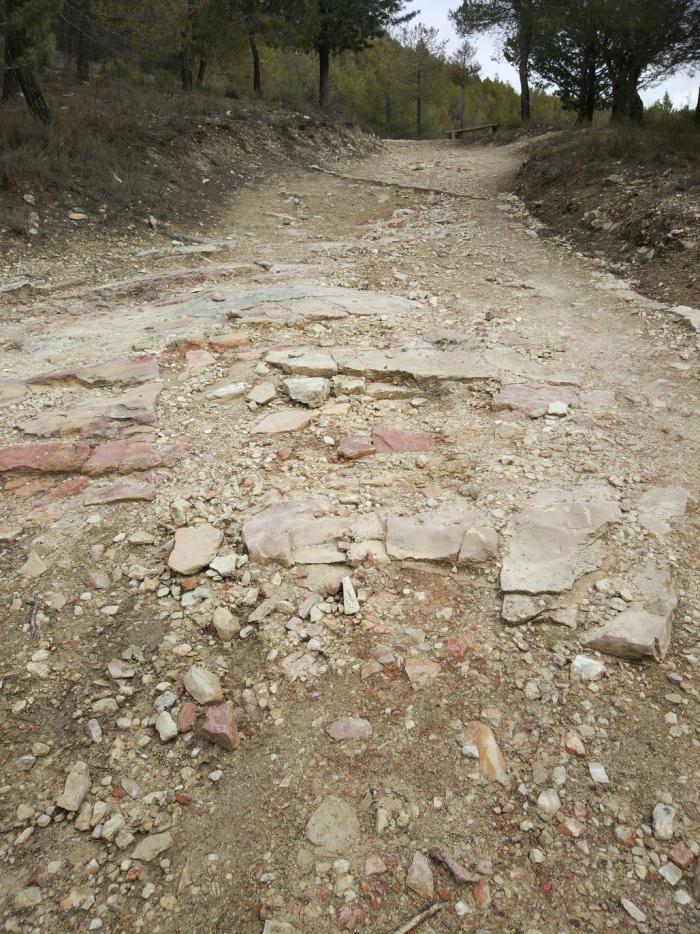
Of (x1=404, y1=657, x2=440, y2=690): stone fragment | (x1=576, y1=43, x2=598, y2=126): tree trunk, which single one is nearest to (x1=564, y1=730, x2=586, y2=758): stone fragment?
(x1=404, y1=657, x2=440, y2=690): stone fragment

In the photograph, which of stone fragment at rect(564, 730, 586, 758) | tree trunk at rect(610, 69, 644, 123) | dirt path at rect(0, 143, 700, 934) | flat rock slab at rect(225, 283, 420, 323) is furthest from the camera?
tree trunk at rect(610, 69, 644, 123)

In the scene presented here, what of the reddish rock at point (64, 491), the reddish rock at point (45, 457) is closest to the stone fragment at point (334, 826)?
the reddish rock at point (64, 491)

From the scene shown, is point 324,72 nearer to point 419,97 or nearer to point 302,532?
point 419,97

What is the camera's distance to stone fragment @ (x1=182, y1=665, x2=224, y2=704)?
208 centimetres

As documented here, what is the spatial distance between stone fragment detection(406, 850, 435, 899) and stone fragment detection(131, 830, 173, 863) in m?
0.72

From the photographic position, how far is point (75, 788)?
186 centimetres

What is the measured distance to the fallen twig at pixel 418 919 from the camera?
1513 mm

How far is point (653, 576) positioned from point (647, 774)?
0.88m

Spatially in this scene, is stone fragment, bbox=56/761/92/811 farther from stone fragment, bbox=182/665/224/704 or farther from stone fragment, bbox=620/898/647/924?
stone fragment, bbox=620/898/647/924

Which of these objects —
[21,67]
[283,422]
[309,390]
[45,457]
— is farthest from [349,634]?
[21,67]

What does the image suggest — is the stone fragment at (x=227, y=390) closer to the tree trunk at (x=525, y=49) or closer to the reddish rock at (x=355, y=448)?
the reddish rock at (x=355, y=448)

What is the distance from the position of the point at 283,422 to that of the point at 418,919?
8.63 ft

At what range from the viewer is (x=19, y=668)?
222 cm

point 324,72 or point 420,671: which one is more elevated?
point 324,72
